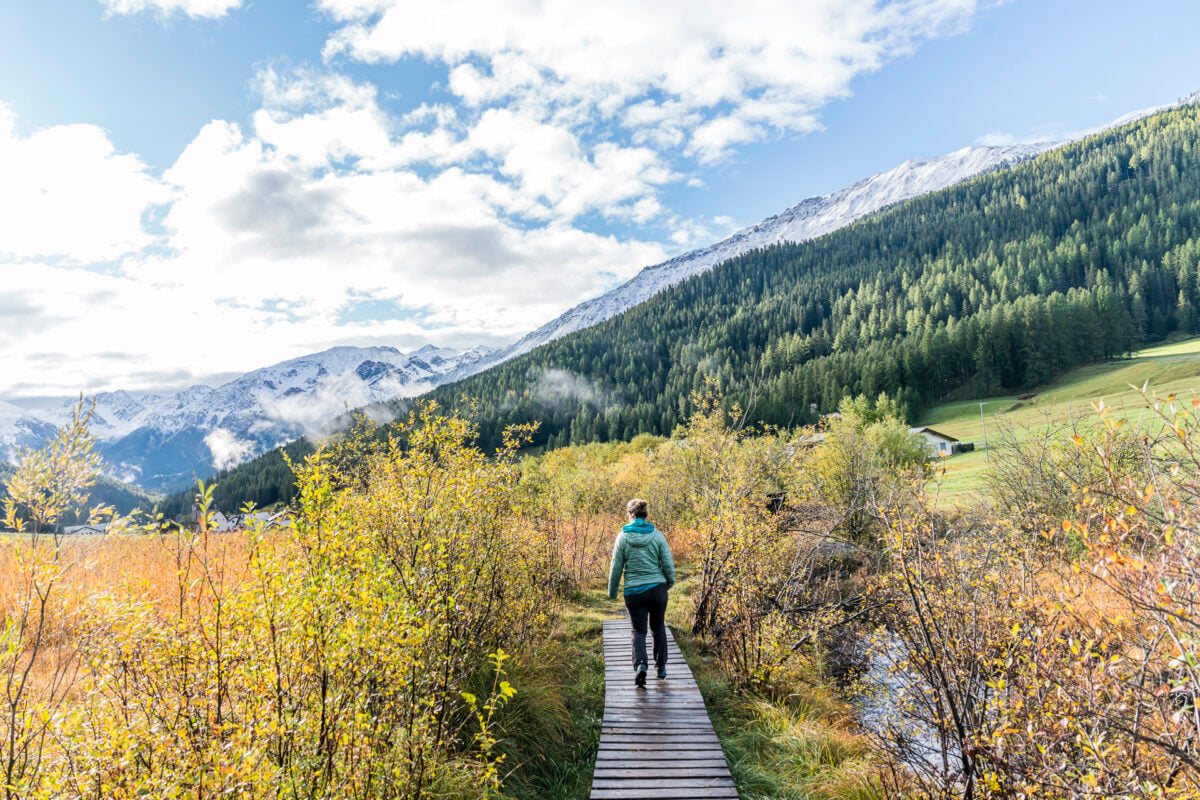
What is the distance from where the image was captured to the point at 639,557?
7898 millimetres

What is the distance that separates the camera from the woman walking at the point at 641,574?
7887 mm

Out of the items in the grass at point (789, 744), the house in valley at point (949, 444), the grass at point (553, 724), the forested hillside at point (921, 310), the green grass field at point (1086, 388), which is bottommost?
the grass at point (789, 744)

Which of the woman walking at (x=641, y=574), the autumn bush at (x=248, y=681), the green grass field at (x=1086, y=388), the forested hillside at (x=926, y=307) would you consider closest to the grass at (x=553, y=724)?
the woman walking at (x=641, y=574)

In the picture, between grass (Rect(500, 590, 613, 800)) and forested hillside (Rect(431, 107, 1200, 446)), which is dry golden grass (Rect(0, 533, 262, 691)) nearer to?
grass (Rect(500, 590, 613, 800))

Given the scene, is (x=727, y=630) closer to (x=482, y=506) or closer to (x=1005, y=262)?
(x=482, y=506)

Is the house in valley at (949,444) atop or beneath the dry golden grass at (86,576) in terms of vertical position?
beneath

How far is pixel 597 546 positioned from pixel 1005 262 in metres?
142

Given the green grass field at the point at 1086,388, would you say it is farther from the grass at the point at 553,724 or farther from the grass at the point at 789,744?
the grass at the point at 553,724

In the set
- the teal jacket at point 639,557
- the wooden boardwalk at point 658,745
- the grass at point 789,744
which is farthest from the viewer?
the teal jacket at point 639,557

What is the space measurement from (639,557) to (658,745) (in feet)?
7.47

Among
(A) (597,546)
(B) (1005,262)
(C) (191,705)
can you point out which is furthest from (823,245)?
(C) (191,705)

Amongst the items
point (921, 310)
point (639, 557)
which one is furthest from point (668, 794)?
point (921, 310)

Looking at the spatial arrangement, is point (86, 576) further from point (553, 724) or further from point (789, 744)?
point (789, 744)

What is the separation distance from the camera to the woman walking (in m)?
7.89
